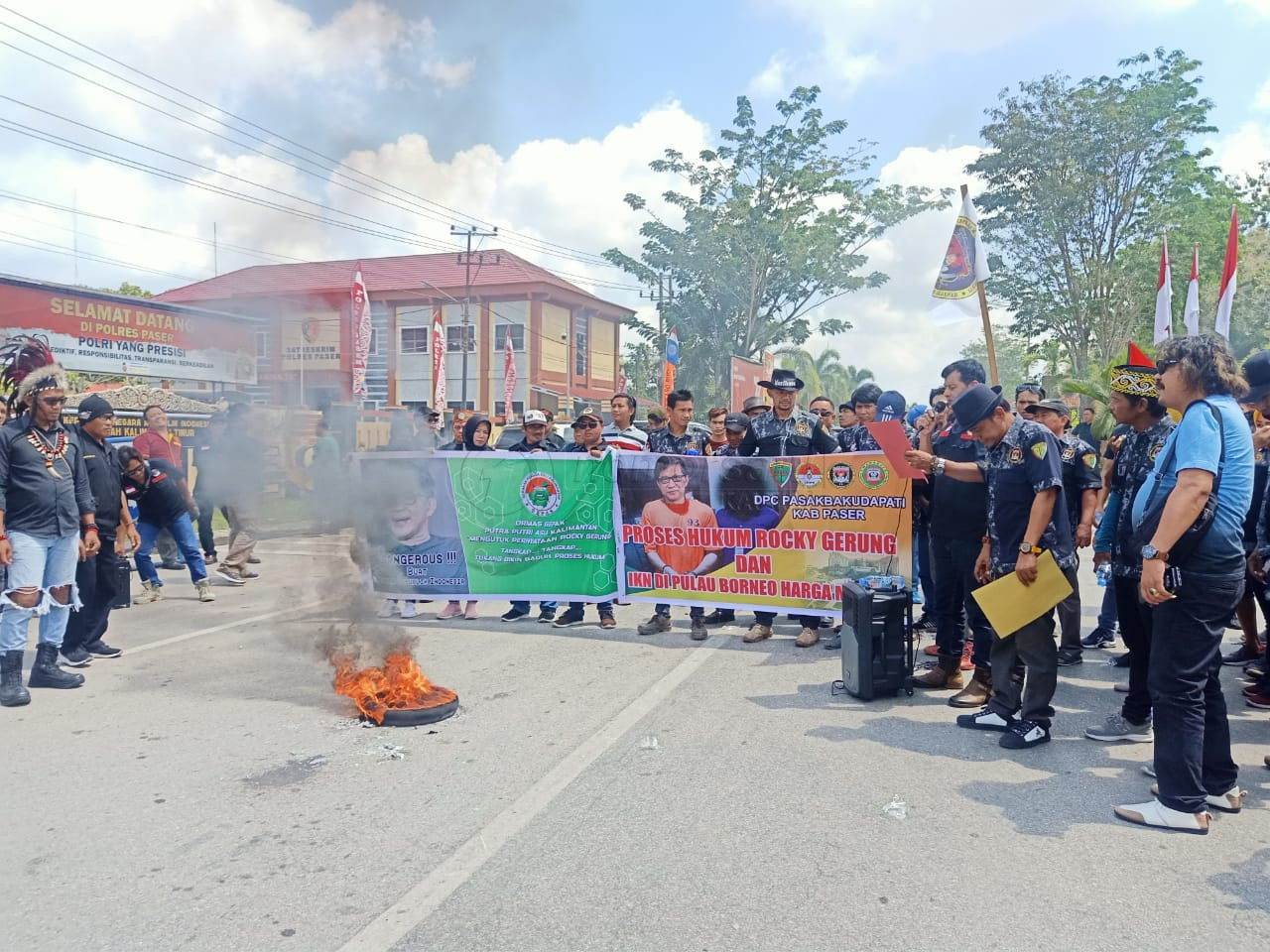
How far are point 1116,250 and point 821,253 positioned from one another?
1017 cm

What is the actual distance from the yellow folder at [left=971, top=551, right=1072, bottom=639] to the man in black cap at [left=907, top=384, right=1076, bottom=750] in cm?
4

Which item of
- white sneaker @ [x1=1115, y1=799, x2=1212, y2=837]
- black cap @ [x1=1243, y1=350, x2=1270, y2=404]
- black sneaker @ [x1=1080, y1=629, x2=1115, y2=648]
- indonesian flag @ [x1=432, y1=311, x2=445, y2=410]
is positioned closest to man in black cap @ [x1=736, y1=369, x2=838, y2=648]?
black sneaker @ [x1=1080, y1=629, x2=1115, y2=648]

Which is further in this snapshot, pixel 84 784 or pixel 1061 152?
pixel 1061 152

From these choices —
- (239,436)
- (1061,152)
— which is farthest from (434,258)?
(239,436)

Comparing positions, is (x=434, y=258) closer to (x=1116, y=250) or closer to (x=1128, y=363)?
(x=1116, y=250)

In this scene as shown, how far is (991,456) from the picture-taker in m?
4.88

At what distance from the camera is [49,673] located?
5.57 meters

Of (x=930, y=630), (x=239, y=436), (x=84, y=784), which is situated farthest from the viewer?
(x=239, y=436)

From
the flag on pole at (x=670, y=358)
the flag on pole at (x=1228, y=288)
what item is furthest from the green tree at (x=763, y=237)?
the flag on pole at (x=1228, y=288)

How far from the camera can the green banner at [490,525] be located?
7543mm

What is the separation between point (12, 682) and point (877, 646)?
535cm

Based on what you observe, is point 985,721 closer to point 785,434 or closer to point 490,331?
point 785,434

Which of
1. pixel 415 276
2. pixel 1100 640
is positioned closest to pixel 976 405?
pixel 1100 640

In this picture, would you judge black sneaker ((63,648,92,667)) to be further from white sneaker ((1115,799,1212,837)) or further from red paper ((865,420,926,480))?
white sneaker ((1115,799,1212,837))
